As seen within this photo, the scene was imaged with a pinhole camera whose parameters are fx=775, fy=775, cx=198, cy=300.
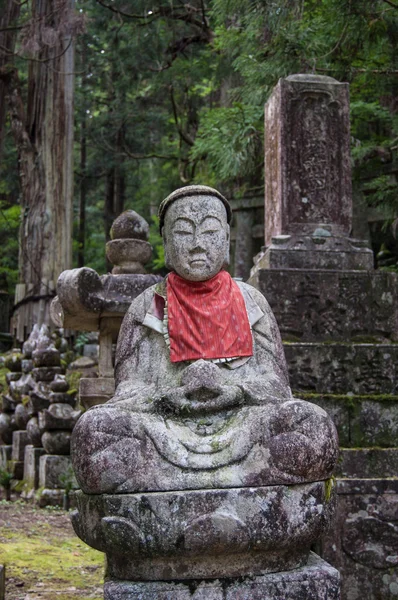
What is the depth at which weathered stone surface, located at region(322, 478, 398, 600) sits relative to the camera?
15.1 ft

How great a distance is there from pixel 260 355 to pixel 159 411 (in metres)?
0.65

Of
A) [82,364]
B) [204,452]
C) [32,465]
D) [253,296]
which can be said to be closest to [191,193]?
[253,296]

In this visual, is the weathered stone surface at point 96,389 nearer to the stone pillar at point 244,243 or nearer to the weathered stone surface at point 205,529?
the weathered stone surface at point 205,529

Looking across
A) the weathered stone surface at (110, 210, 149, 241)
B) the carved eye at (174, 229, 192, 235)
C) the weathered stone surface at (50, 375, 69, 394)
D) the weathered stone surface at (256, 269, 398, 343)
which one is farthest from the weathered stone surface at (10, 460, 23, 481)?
the carved eye at (174, 229, 192, 235)

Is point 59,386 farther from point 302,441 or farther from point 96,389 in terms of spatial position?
point 302,441

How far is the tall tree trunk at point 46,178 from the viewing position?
15477 millimetres

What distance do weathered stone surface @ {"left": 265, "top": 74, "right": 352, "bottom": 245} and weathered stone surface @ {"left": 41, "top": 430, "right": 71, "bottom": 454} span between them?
150 inches

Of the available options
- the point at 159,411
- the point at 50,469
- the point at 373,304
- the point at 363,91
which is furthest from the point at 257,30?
the point at 159,411

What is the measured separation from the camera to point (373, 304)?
6.23 meters

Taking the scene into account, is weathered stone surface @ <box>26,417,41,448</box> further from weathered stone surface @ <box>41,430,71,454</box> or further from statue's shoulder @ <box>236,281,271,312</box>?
statue's shoulder @ <box>236,281,271,312</box>

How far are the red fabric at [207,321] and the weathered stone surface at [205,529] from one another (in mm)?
851

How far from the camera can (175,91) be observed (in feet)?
57.5

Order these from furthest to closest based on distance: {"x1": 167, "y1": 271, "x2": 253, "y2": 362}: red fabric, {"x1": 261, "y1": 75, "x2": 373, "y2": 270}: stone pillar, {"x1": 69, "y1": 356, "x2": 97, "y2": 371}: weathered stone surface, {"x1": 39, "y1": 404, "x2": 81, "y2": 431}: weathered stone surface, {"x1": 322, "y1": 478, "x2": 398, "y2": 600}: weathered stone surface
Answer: {"x1": 69, "y1": 356, "x2": 97, "y2": 371}: weathered stone surface, {"x1": 39, "y1": 404, "x2": 81, "y2": 431}: weathered stone surface, {"x1": 261, "y1": 75, "x2": 373, "y2": 270}: stone pillar, {"x1": 322, "y1": 478, "x2": 398, "y2": 600}: weathered stone surface, {"x1": 167, "y1": 271, "x2": 253, "y2": 362}: red fabric

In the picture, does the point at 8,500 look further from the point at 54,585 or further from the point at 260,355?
the point at 260,355
